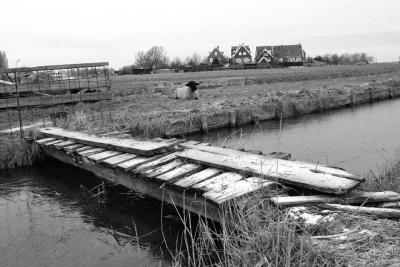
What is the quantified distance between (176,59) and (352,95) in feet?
312

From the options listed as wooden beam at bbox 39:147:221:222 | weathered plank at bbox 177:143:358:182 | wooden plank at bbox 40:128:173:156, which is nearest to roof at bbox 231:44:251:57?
wooden plank at bbox 40:128:173:156

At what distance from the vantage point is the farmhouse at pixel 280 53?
359ft

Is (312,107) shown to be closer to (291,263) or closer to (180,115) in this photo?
(180,115)

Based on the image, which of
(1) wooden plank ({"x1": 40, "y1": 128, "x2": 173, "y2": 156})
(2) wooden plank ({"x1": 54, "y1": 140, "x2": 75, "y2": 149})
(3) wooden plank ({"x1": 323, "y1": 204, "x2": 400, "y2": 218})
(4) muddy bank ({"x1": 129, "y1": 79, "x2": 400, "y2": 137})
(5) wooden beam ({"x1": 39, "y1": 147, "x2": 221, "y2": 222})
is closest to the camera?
(3) wooden plank ({"x1": 323, "y1": 204, "x2": 400, "y2": 218})

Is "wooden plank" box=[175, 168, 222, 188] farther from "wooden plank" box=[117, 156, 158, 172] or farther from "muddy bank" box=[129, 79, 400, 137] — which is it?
"muddy bank" box=[129, 79, 400, 137]

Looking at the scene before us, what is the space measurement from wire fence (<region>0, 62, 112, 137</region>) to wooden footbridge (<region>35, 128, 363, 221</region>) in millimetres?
2824

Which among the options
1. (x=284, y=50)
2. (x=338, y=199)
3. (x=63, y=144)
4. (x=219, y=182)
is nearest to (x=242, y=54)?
(x=284, y=50)

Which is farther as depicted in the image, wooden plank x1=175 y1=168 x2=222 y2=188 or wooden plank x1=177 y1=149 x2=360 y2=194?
wooden plank x1=175 y1=168 x2=222 y2=188

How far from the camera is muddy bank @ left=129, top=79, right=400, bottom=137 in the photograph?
12540 millimetres

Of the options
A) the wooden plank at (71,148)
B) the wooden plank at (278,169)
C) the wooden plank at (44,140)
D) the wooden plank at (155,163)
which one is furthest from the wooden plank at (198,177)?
the wooden plank at (44,140)

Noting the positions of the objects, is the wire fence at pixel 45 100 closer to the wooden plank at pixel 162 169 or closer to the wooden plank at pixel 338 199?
the wooden plank at pixel 162 169

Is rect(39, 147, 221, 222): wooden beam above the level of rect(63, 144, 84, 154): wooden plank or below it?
below

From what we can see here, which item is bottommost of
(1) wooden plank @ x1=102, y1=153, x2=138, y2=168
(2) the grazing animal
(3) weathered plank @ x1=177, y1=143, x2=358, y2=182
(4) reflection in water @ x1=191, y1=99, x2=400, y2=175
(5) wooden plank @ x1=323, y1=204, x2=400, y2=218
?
(4) reflection in water @ x1=191, y1=99, x2=400, y2=175

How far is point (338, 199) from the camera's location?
4.66 meters
